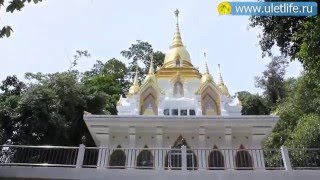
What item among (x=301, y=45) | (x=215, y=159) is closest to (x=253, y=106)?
(x=215, y=159)

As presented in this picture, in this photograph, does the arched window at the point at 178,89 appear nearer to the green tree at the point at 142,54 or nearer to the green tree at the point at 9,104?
the green tree at the point at 9,104

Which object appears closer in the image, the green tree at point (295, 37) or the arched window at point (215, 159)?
the green tree at point (295, 37)

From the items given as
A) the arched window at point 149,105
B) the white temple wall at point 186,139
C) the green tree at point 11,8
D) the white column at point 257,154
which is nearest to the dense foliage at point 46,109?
the white temple wall at point 186,139

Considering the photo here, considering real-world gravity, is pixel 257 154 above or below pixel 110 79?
below

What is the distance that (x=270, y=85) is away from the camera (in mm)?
40562

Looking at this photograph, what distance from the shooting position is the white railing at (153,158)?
11336 millimetres

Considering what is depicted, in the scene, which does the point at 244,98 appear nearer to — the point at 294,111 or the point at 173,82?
the point at 294,111

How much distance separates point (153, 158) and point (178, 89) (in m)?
5.77

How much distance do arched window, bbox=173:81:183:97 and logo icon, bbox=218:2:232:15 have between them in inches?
295

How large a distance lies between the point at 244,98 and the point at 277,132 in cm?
1130

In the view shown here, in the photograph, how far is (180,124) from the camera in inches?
608

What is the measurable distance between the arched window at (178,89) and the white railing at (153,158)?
5.07 metres

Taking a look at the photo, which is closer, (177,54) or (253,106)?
(177,54)

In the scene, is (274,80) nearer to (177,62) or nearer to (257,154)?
(177,62)
